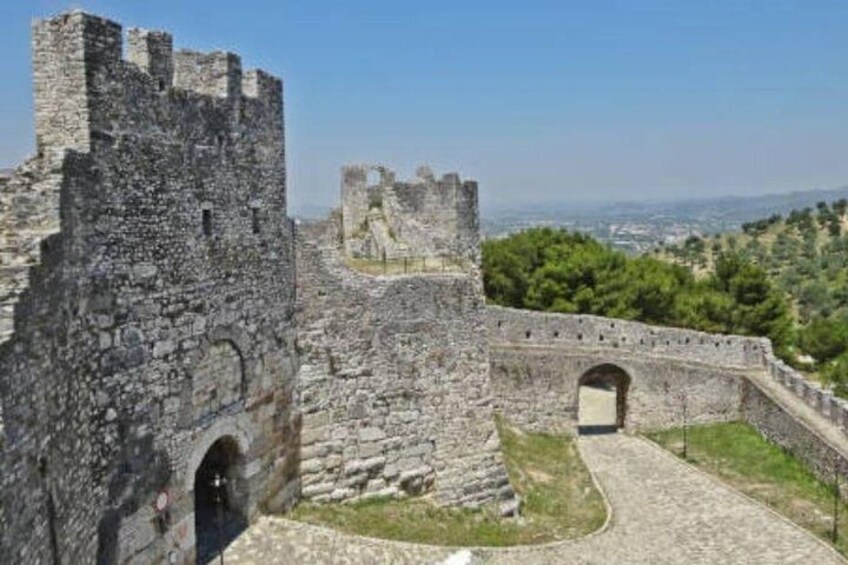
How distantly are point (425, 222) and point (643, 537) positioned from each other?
10.5 metres

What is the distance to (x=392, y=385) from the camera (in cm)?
1644

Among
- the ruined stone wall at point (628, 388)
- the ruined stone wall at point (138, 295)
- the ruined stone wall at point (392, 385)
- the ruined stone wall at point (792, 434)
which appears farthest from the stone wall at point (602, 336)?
the ruined stone wall at point (138, 295)

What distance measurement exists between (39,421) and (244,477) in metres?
5.85

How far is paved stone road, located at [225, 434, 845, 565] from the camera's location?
14.1 metres

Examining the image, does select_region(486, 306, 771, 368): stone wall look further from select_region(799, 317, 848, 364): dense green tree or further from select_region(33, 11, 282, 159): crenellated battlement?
select_region(33, 11, 282, 159): crenellated battlement

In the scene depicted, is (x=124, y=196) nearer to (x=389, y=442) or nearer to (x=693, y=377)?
(x=389, y=442)

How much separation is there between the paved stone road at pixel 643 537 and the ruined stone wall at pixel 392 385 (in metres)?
1.68

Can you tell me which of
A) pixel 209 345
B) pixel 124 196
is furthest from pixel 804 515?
pixel 124 196

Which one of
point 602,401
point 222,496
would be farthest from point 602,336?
point 222,496

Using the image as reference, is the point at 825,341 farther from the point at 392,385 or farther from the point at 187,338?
the point at 187,338

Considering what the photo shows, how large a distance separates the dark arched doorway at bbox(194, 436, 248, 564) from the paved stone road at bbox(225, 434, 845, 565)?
325mm

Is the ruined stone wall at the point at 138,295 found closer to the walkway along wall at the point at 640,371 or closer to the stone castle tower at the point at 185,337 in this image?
the stone castle tower at the point at 185,337

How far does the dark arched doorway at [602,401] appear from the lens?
27.3 metres

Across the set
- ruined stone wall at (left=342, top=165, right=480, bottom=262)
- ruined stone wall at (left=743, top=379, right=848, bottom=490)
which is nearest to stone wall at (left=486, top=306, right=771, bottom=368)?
ruined stone wall at (left=743, top=379, right=848, bottom=490)
